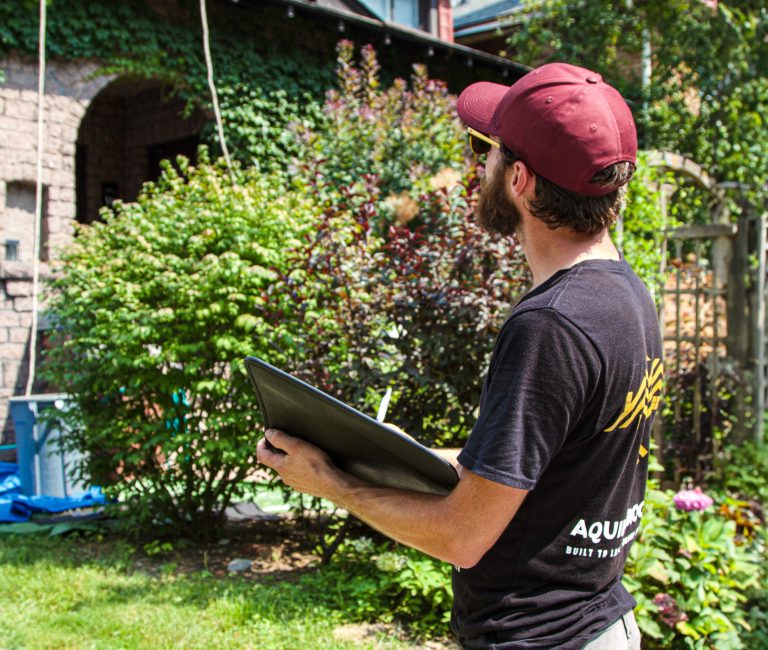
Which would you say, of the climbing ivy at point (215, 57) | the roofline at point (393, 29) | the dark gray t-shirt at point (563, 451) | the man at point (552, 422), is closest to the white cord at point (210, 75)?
the climbing ivy at point (215, 57)

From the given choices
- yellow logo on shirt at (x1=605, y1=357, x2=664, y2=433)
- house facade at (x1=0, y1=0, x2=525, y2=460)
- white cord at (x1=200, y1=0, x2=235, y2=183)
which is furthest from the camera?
white cord at (x1=200, y1=0, x2=235, y2=183)

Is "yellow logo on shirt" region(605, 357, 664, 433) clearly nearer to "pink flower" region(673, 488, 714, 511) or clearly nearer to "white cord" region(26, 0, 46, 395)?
"pink flower" region(673, 488, 714, 511)

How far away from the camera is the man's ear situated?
4.78ft

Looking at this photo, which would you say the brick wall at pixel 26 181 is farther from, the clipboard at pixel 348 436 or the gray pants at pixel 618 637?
the gray pants at pixel 618 637

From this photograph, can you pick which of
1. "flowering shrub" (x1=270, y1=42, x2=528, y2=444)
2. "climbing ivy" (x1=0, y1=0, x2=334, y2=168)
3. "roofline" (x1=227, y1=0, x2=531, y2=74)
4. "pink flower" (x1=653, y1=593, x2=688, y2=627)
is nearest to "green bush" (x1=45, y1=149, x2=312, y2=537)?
"flowering shrub" (x1=270, y1=42, x2=528, y2=444)

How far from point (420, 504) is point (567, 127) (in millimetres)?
690

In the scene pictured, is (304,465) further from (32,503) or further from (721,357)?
(721,357)

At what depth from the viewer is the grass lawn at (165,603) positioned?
3.68 metres

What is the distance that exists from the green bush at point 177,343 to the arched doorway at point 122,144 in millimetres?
6891

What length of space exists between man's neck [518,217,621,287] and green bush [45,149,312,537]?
10.8 feet

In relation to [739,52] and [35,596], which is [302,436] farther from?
[739,52]

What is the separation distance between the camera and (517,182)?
1.47 metres

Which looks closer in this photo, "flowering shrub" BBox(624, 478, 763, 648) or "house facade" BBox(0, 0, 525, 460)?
"flowering shrub" BBox(624, 478, 763, 648)

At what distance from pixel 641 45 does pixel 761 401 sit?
7.08m
